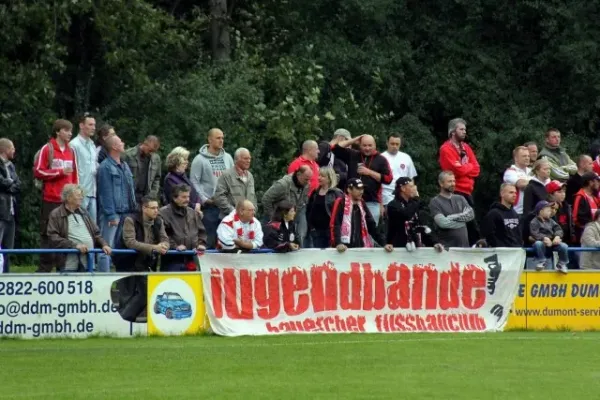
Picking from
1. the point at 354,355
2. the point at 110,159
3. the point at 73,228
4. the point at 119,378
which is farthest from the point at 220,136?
the point at 119,378

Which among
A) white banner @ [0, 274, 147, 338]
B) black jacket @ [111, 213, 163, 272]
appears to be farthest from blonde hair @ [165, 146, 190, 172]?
white banner @ [0, 274, 147, 338]

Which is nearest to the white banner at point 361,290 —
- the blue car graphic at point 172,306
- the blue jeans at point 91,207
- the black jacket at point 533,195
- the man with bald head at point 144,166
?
the blue car graphic at point 172,306

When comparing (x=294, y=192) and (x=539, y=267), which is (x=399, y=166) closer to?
(x=294, y=192)

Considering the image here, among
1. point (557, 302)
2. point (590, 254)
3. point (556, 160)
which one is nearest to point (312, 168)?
point (557, 302)

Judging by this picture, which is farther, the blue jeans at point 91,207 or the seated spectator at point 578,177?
→ the seated spectator at point 578,177

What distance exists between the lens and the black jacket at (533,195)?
24.2m

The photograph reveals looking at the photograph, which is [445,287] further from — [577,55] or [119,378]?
[577,55]

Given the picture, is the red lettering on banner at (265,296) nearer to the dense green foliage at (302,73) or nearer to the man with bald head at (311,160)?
the man with bald head at (311,160)

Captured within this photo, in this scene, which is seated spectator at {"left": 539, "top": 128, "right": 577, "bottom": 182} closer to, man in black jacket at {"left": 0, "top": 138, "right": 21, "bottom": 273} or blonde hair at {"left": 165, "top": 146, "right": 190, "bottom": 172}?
blonde hair at {"left": 165, "top": 146, "right": 190, "bottom": 172}

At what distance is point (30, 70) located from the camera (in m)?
31.8

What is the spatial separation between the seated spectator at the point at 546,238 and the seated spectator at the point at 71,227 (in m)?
6.17

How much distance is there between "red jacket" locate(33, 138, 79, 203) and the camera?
22.5 m

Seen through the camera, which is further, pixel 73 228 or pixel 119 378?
pixel 73 228

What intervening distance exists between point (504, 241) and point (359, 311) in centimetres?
279
